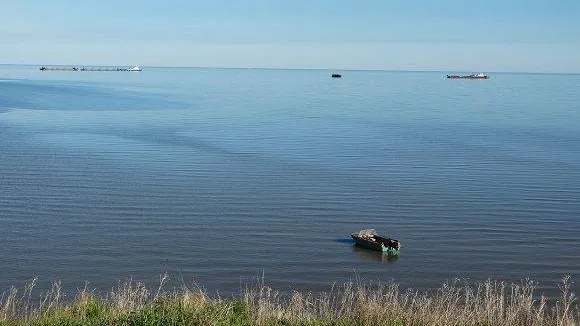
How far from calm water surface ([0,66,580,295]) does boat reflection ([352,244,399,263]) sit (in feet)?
0.41

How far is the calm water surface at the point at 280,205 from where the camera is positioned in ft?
96.2

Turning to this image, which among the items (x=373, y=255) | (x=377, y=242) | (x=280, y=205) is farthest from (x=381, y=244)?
(x=280, y=205)

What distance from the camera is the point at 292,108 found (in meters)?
112

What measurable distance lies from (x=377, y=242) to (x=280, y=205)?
9463 mm

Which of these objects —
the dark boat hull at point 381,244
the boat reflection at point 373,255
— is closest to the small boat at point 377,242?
the dark boat hull at point 381,244

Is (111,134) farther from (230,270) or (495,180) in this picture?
(230,270)

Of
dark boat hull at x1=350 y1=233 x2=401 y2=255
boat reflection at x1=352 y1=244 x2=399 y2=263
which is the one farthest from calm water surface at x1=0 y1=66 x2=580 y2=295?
dark boat hull at x1=350 y1=233 x2=401 y2=255

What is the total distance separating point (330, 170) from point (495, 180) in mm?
11116

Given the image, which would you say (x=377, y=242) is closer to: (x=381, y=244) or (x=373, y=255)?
(x=381, y=244)

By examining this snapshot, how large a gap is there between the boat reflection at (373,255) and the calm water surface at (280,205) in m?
0.12

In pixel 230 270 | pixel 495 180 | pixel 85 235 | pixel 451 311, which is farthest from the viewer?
pixel 495 180

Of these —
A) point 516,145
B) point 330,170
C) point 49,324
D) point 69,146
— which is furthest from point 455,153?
point 49,324

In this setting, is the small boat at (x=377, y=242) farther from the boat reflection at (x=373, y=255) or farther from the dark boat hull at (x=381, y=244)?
the boat reflection at (x=373, y=255)

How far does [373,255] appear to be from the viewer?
31.2 m
